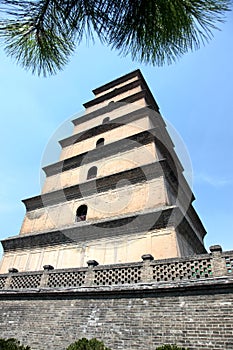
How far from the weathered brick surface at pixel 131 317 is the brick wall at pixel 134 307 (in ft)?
0.07

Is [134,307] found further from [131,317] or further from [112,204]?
[112,204]

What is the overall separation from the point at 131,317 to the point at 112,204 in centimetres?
657

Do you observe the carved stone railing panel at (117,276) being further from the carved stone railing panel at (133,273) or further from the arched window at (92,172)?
the arched window at (92,172)

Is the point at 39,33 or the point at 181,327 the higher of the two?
the point at 39,33

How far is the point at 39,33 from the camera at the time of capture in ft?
9.93

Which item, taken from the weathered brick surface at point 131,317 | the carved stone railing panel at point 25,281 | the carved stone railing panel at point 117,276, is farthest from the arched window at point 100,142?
the weathered brick surface at point 131,317

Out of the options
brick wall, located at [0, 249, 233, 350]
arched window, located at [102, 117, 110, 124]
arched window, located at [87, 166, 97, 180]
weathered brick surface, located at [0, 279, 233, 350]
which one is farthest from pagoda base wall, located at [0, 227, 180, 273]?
arched window, located at [102, 117, 110, 124]

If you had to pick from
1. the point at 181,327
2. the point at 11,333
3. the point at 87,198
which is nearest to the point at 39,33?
the point at 181,327

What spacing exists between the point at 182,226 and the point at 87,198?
5.54m

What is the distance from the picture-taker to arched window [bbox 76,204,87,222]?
537 inches

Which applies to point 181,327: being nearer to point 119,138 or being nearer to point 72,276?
point 72,276

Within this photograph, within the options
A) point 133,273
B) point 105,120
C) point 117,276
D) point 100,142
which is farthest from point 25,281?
point 105,120

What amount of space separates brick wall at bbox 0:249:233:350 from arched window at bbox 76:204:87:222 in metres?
4.56

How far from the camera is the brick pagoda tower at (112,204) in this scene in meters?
10.8
